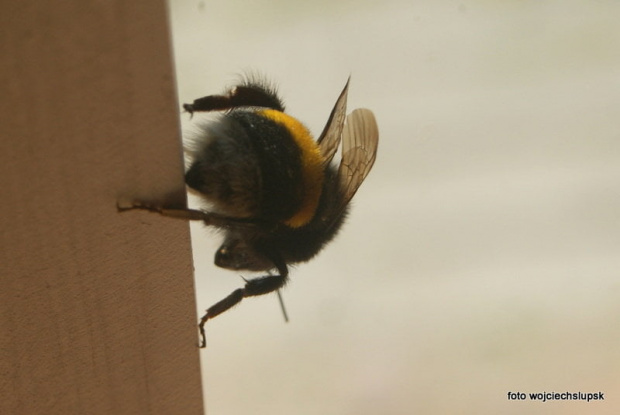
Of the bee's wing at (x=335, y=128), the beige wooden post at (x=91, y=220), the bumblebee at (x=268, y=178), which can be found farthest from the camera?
the bee's wing at (x=335, y=128)

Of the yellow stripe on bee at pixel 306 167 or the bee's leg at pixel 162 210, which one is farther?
the yellow stripe on bee at pixel 306 167

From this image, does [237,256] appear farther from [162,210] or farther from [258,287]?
[162,210]

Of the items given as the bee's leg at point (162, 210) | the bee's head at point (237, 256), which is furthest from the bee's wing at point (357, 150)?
the bee's leg at point (162, 210)

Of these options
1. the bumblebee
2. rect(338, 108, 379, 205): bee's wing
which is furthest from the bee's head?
rect(338, 108, 379, 205): bee's wing

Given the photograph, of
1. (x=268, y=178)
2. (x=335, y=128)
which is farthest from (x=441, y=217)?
(x=268, y=178)

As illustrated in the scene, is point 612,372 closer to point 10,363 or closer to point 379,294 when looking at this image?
point 379,294

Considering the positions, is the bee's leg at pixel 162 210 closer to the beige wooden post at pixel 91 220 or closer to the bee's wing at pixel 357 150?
the beige wooden post at pixel 91 220

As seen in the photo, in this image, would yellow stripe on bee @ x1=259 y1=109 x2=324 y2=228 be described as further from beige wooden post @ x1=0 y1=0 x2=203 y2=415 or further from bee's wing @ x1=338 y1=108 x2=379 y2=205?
beige wooden post @ x1=0 y1=0 x2=203 y2=415

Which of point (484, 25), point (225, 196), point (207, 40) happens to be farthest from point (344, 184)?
point (484, 25)
